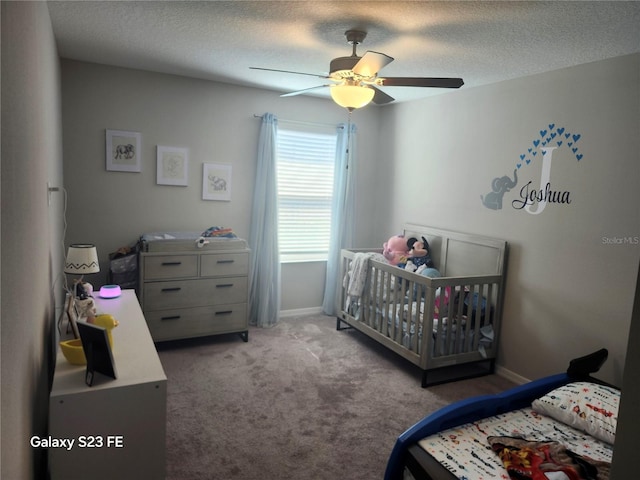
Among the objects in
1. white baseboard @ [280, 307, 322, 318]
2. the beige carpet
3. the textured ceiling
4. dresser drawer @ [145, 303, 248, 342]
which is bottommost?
the beige carpet

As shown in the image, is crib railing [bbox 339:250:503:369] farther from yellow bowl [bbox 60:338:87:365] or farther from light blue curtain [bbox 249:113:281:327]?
yellow bowl [bbox 60:338:87:365]

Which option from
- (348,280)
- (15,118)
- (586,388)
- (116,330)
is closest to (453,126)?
(348,280)

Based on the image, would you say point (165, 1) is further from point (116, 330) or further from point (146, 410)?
point (146, 410)

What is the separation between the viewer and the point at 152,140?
3.89m

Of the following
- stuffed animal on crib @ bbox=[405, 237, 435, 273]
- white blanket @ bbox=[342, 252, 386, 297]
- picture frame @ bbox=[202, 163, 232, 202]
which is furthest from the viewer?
picture frame @ bbox=[202, 163, 232, 202]

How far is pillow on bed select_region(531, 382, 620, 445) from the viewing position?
209 cm

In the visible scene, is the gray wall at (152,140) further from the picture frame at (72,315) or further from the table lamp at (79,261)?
the picture frame at (72,315)

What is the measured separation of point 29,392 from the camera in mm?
1467

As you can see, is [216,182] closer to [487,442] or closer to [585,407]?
[487,442]

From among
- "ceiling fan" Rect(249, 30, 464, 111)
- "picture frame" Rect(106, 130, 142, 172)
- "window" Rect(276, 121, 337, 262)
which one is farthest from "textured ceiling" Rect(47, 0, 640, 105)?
"window" Rect(276, 121, 337, 262)

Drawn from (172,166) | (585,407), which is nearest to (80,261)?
(172,166)

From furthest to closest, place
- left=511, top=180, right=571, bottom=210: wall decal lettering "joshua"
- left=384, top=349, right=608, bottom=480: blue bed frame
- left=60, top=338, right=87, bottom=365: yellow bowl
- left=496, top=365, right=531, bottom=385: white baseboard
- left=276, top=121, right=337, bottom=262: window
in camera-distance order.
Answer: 1. left=276, top=121, right=337, bottom=262: window
2. left=496, top=365, right=531, bottom=385: white baseboard
3. left=511, top=180, right=571, bottom=210: wall decal lettering "joshua"
4. left=384, top=349, right=608, bottom=480: blue bed frame
5. left=60, top=338, right=87, bottom=365: yellow bowl

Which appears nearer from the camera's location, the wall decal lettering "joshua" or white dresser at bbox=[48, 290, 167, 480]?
white dresser at bbox=[48, 290, 167, 480]

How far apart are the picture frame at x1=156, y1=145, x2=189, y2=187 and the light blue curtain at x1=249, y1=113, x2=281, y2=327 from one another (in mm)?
673
